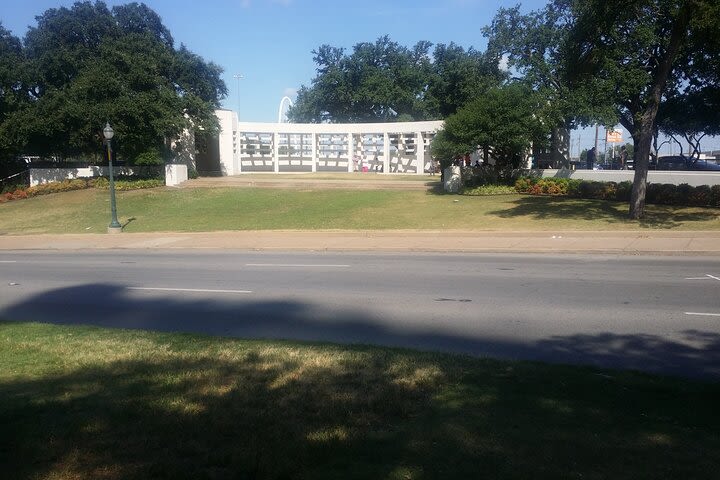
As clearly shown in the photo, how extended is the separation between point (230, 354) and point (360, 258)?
36.4 feet

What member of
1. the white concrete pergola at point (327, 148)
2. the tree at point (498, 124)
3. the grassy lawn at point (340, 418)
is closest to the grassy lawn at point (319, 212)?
the tree at point (498, 124)

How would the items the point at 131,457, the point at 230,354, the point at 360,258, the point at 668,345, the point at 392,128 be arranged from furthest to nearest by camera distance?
the point at 392,128 < the point at 360,258 < the point at 668,345 < the point at 230,354 < the point at 131,457

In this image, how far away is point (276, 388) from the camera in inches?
222

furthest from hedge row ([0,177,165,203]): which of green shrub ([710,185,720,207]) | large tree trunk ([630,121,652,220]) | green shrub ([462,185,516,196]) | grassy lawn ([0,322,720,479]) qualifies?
grassy lawn ([0,322,720,479])

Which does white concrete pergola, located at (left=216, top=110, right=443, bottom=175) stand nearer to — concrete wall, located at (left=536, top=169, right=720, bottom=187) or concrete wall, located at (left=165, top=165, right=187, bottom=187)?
concrete wall, located at (left=165, top=165, right=187, bottom=187)

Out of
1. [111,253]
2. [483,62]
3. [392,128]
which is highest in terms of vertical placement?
[483,62]

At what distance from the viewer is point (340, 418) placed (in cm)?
483

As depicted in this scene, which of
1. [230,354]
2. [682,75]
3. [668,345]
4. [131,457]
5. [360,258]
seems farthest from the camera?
[682,75]

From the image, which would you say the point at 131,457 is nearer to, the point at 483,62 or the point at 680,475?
the point at 680,475

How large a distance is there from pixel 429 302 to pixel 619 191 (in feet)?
64.8

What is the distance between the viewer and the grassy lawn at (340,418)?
3.95 metres

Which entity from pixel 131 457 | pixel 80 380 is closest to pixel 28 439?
pixel 131 457

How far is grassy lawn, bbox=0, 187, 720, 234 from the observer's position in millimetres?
23672

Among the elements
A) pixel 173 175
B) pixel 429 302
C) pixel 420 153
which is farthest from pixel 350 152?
pixel 429 302
